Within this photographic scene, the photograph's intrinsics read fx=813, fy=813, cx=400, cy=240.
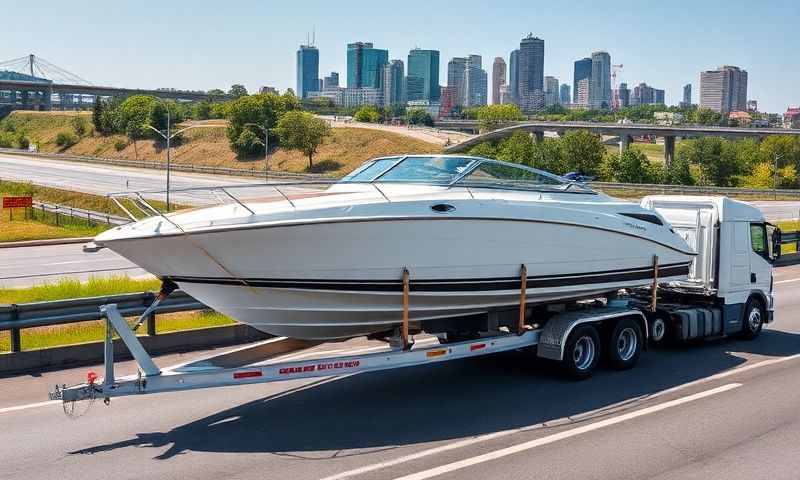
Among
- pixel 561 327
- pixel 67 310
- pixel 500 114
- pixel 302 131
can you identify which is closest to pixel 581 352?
pixel 561 327

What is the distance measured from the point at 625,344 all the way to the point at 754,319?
143 inches

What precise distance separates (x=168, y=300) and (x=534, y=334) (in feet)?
19.2

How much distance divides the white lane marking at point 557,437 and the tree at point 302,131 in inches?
3438

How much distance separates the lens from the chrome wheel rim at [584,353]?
11.0 m

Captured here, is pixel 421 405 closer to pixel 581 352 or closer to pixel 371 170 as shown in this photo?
pixel 581 352

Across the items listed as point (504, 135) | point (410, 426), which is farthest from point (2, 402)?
point (504, 135)

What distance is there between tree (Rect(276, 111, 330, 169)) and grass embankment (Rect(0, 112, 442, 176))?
272 centimetres

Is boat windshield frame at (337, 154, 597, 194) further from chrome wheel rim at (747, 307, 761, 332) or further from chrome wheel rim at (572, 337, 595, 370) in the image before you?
chrome wheel rim at (747, 307, 761, 332)

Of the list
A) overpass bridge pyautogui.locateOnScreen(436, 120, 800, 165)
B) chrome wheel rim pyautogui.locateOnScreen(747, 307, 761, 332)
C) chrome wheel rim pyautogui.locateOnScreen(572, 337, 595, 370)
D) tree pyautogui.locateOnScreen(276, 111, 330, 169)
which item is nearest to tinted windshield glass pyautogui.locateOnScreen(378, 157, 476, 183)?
chrome wheel rim pyautogui.locateOnScreen(572, 337, 595, 370)

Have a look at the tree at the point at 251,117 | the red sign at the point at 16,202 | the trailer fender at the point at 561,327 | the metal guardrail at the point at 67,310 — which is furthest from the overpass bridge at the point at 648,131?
the trailer fender at the point at 561,327

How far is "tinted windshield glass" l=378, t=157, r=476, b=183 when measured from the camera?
1032 cm

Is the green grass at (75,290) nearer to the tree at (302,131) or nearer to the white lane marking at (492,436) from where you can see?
the white lane marking at (492,436)

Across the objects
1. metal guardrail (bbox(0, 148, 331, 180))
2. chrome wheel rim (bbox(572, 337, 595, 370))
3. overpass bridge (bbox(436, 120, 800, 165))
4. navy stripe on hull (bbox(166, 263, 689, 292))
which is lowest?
chrome wheel rim (bbox(572, 337, 595, 370))

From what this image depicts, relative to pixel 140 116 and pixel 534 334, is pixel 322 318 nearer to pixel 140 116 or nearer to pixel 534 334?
pixel 534 334
